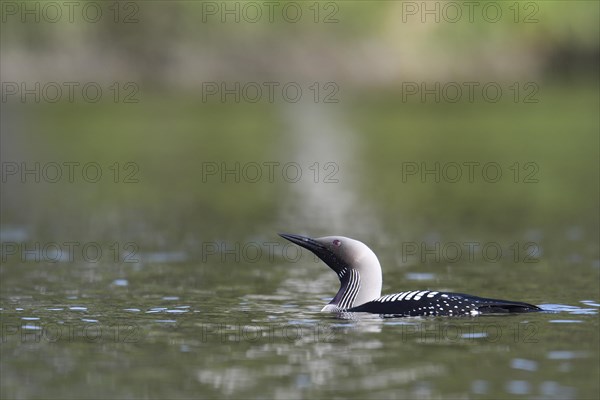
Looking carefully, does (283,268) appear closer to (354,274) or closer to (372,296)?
(354,274)

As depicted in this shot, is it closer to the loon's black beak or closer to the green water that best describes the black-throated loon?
the loon's black beak

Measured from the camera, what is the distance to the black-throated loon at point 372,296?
1096 centimetres

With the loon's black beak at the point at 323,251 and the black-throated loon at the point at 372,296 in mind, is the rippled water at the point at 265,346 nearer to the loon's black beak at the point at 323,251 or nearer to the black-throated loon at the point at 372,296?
the black-throated loon at the point at 372,296

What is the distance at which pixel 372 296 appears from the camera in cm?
1145

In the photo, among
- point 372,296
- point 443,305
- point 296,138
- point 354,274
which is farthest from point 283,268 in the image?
point 296,138

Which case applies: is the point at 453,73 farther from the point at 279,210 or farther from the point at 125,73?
A: the point at 279,210

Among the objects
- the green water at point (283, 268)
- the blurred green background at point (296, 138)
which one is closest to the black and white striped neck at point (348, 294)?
the green water at point (283, 268)

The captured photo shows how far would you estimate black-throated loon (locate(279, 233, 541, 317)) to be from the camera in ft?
36.0

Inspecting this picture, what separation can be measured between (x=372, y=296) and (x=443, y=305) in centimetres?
71

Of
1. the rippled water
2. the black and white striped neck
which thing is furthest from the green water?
the black and white striped neck

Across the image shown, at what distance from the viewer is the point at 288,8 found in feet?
183

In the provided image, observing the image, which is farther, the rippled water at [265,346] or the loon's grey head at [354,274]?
the loon's grey head at [354,274]

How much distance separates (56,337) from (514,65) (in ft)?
159

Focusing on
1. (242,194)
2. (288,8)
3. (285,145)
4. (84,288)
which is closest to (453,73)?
(288,8)
